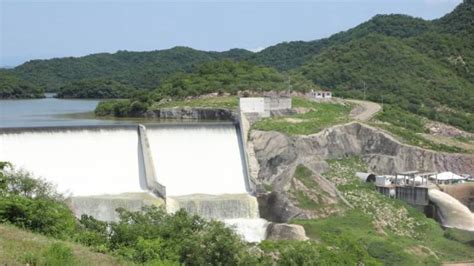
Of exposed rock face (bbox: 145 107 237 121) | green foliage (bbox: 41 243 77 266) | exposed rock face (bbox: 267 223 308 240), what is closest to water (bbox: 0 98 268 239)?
exposed rock face (bbox: 267 223 308 240)

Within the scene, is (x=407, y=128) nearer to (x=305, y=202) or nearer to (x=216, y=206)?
(x=305, y=202)

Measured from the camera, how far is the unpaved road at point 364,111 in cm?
4055

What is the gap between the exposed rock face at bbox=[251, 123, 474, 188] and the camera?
31.2m

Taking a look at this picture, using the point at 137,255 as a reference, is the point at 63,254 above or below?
above

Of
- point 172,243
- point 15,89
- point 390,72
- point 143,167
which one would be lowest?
point 143,167

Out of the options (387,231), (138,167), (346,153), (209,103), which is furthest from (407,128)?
(138,167)

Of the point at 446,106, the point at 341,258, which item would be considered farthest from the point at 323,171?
the point at 446,106

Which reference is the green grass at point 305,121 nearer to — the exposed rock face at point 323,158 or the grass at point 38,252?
the exposed rock face at point 323,158

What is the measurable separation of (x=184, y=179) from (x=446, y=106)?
33.4 metres

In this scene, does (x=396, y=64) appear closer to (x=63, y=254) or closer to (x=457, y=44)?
(x=457, y=44)

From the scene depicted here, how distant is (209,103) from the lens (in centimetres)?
4256

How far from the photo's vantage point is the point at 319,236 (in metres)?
24.7

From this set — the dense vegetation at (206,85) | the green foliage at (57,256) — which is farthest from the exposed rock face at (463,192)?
the green foliage at (57,256)

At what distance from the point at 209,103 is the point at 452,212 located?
61.0 ft
